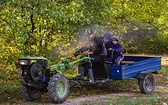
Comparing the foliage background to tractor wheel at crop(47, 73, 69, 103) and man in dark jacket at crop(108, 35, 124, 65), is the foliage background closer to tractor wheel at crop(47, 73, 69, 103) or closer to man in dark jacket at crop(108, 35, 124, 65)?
man in dark jacket at crop(108, 35, 124, 65)

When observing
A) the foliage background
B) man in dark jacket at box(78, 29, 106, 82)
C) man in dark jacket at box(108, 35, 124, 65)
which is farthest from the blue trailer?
the foliage background

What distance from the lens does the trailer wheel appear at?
9.94 meters

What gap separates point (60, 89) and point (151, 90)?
11.1 feet

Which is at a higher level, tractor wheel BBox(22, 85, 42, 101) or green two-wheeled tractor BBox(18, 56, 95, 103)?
green two-wheeled tractor BBox(18, 56, 95, 103)

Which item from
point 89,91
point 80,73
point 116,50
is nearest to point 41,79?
point 80,73

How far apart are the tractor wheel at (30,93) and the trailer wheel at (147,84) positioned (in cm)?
302

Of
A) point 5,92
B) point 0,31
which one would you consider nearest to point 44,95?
point 5,92

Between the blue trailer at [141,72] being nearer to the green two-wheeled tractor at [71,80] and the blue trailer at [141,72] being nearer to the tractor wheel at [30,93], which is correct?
the green two-wheeled tractor at [71,80]

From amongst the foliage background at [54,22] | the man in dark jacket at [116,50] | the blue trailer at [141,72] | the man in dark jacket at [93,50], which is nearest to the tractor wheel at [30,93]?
the foliage background at [54,22]

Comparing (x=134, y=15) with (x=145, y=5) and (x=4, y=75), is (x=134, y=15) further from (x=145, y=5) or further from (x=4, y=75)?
(x=4, y=75)

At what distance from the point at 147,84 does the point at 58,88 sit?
11.0 feet

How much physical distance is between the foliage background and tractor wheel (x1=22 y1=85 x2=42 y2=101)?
1238mm

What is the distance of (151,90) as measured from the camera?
10242 mm

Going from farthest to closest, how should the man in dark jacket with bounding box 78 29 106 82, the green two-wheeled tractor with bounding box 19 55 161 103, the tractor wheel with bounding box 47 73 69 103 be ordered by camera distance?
the man in dark jacket with bounding box 78 29 106 82 → the green two-wheeled tractor with bounding box 19 55 161 103 → the tractor wheel with bounding box 47 73 69 103
